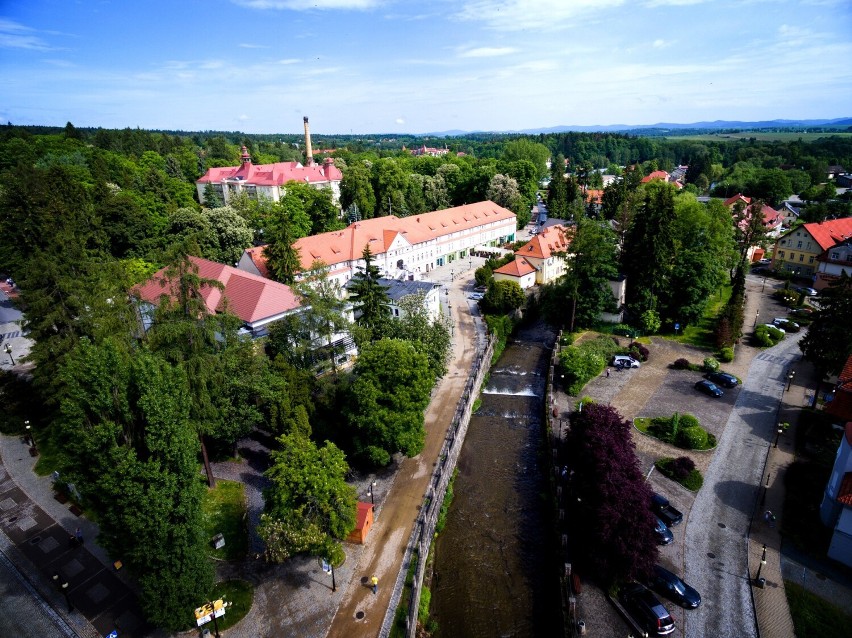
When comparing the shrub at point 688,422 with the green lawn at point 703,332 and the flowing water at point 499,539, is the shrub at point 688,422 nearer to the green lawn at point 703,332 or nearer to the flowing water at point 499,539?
the flowing water at point 499,539

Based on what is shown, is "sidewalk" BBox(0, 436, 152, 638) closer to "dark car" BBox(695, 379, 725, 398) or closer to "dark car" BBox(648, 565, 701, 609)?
"dark car" BBox(648, 565, 701, 609)

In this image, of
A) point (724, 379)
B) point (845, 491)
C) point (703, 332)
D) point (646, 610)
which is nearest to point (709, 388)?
point (724, 379)

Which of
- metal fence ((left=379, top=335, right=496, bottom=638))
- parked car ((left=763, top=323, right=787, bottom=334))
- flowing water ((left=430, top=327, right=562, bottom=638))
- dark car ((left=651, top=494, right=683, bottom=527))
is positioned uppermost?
parked car ((left=763, top=323, right=787, bottom=334))

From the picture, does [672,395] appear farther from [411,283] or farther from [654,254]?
[411,283]

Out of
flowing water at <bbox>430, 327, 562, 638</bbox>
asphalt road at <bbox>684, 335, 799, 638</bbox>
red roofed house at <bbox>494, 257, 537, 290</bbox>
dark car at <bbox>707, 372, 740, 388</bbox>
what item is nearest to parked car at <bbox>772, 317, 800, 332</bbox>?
asphalt road at <bbox>684, 335, 799, 638</bbox>

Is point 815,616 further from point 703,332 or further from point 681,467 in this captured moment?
point 703,332

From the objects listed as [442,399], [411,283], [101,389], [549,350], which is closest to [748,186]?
[549,350]

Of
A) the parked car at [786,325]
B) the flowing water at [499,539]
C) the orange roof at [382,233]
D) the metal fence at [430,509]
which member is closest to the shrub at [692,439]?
the flowing water at [499,539]
